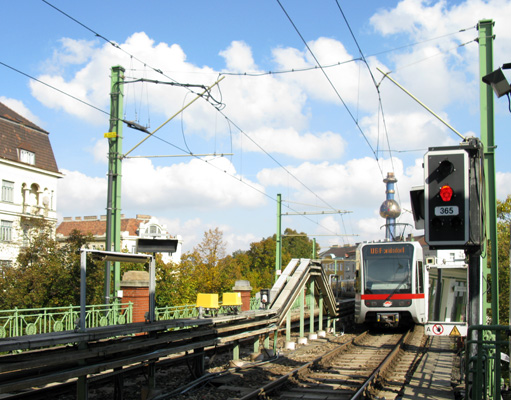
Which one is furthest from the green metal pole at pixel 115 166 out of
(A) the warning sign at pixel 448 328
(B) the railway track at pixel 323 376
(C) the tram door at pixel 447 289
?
(C) the tram door at pixel 447 289

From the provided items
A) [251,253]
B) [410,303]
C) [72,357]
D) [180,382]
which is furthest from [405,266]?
[251,253]

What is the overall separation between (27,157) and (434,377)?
43.2 meters

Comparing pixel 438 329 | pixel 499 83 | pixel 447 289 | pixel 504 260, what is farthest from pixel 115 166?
pixel 504 260

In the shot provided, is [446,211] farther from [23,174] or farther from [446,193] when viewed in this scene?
[23,174]

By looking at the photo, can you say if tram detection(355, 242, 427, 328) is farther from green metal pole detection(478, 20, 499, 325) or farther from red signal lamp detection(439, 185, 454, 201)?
red signal lamp detection(439, 185, 454, 201)

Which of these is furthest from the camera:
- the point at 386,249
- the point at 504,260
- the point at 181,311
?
the point at 504,260

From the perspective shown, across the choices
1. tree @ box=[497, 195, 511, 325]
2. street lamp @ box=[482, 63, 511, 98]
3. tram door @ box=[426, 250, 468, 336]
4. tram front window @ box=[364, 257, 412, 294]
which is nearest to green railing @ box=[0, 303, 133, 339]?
tram door @ box=[426, 250, 468, 336]

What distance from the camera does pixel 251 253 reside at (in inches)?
3314

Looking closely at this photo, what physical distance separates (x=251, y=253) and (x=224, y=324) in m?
71.4

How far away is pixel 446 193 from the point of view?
611 cm

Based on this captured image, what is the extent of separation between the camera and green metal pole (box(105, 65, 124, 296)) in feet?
56.3

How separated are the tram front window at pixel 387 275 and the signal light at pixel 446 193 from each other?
1578cm

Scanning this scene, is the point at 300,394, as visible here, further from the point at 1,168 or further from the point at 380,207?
the point at 380,207

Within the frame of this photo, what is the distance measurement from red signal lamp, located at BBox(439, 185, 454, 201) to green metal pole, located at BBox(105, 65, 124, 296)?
12.3 metres
